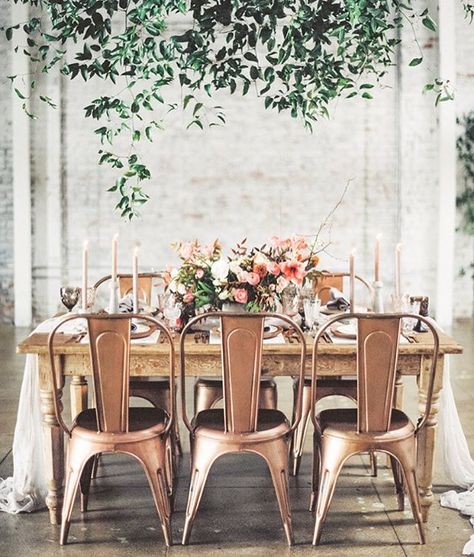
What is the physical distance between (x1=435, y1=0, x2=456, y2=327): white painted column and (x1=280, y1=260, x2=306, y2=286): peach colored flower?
4721 millimetres

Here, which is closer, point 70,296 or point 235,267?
point 235,267

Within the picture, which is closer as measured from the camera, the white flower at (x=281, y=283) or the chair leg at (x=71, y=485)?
the chair leg at (x=71, y=485)

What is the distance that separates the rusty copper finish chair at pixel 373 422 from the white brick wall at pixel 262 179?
4860mm

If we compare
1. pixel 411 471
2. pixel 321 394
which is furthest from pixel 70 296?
pixel 411 471

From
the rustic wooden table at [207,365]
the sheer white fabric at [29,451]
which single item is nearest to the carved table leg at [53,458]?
the rustic wooden table at [207,365]

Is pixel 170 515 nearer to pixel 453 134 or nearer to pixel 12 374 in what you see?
pixel 12 374

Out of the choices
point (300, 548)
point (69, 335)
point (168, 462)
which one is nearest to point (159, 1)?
point (69, 335)

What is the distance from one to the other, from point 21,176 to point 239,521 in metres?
5.27

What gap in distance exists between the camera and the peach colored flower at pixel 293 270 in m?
3.71

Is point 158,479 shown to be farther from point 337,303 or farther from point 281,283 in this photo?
point 337,303

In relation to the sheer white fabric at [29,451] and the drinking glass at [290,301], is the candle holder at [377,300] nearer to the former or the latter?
the drinking glass at [290,301]

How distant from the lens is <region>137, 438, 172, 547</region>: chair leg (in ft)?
10.9

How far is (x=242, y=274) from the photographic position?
12.1 feet

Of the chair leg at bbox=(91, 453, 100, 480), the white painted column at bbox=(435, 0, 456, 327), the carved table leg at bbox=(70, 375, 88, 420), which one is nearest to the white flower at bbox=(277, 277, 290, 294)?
the carved table leg at bbox=(70, 375, 88, 420)
